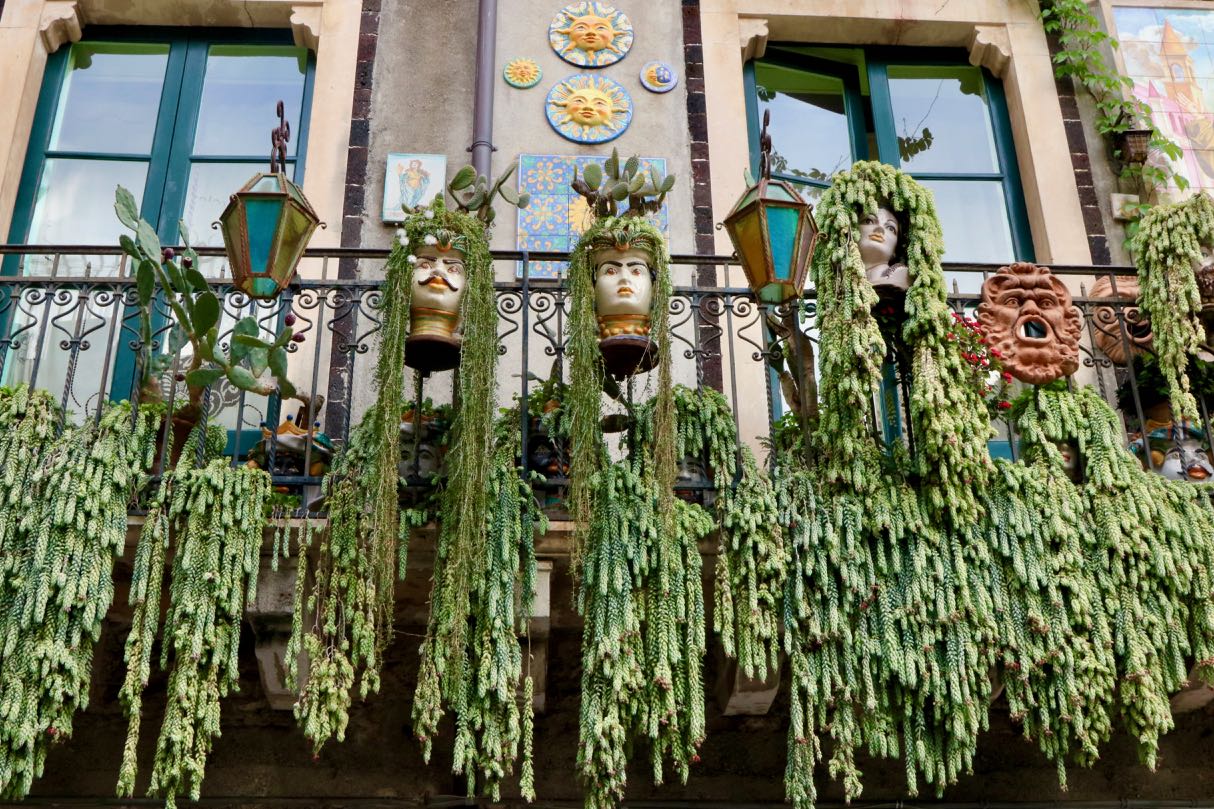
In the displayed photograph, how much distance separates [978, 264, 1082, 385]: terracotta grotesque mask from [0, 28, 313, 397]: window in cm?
364

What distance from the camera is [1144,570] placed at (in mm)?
5684

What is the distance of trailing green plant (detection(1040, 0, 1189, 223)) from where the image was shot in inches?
311

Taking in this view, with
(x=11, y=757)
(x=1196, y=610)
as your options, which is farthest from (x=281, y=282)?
(x=1196, y=610)

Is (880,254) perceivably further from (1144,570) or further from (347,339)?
(347,339)

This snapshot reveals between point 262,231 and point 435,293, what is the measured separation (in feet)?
2.46

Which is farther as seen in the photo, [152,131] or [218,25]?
[218,25]

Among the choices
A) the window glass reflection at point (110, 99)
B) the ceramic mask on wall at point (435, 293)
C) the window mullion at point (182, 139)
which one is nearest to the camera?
the ceramic mask on wall at point (435, 293)

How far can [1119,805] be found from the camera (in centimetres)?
635

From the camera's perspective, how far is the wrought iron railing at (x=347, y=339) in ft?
20.4

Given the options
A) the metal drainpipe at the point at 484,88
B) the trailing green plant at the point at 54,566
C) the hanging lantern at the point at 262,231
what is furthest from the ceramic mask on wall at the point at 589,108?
the trailing green plant at the point at 54,566

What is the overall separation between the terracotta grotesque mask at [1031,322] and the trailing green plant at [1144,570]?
313 millimetres

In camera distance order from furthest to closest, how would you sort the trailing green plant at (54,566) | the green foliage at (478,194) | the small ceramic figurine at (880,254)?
the small ceramic figurine at (880,254) < the green foliage at (478,194) < the trailing green plant at (54,566)

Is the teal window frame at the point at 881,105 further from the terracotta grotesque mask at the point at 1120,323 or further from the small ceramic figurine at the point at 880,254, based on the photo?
the small ceramic figurine at the point at 880,254

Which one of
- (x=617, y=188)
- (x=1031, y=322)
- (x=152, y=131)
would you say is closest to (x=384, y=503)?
(x=617, y=188)
